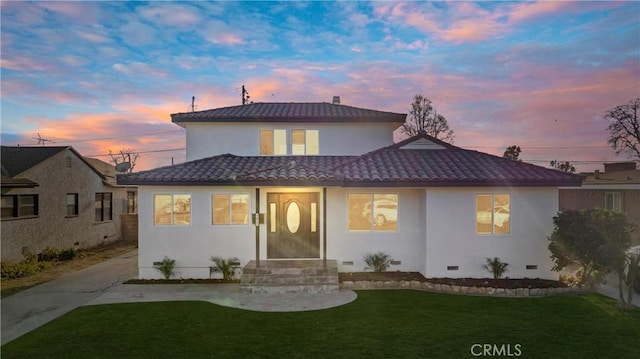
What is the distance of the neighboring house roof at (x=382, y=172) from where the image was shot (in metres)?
11.3

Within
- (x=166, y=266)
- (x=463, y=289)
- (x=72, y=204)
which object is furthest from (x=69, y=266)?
(x=463, y=289)

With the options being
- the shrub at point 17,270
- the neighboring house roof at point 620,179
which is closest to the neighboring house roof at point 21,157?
the shrub at point 17,270

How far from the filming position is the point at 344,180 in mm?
11375

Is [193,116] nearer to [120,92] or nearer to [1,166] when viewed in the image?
[120,92]

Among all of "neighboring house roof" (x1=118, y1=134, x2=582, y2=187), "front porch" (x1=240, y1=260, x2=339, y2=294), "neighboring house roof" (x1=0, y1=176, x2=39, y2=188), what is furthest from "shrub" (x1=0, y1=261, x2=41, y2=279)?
"front porch" (x1=240, y1=260, x2=339, y2=294)

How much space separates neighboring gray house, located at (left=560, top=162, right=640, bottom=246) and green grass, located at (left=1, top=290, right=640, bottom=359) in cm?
1449

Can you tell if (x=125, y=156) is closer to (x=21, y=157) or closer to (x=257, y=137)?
(x=21, y=157)

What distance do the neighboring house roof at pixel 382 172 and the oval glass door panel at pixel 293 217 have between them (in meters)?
1.36

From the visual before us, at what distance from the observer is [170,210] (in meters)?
12.1

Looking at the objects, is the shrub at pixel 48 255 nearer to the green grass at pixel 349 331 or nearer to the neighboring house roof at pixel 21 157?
the neighboring house roof at pixel 21 157

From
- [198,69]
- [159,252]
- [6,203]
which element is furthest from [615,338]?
[6,203]

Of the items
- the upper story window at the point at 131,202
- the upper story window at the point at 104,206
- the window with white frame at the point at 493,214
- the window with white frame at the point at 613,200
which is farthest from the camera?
the upper story window at the point at 131,202

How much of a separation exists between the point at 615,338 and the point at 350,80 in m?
14.6

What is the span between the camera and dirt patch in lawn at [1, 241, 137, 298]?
456 inches
